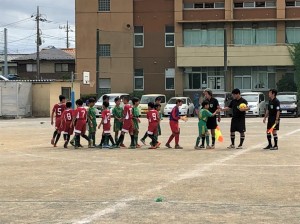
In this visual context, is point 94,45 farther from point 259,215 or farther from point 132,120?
point 259,215

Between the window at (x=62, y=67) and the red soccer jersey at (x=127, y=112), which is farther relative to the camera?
the window at (x=62, y=67)

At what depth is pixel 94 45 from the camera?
5569cm

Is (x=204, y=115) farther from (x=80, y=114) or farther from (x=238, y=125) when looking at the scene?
(x=80, y=114)

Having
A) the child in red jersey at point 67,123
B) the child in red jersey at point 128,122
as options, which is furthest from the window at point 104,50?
the child in red jersey at point 128,122

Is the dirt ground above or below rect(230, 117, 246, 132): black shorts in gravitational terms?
below

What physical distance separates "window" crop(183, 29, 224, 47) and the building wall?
5479 millimetres

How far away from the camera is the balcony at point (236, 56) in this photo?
53.5m

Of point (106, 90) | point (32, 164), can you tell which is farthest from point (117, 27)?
point (32, 164)

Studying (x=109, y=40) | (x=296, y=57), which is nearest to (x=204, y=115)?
(x=296, y=57)

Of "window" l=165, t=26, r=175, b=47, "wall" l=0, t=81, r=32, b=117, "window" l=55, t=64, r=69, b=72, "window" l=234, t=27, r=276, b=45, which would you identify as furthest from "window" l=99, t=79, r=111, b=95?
"window" l=55, t=64, r=69, b=72

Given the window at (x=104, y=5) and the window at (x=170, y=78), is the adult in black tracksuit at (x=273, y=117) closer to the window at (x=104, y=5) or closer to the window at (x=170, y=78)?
the window at (x=170, y=78)

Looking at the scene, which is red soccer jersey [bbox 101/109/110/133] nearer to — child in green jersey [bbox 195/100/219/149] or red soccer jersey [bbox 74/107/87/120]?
red soccer jersey [bbox 74/107/87/120]

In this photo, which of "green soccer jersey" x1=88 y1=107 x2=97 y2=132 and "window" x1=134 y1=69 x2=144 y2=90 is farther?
"window" x1=134 y1=69 x2=144 y2=90

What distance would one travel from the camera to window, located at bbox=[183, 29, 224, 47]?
5503 centimetres
